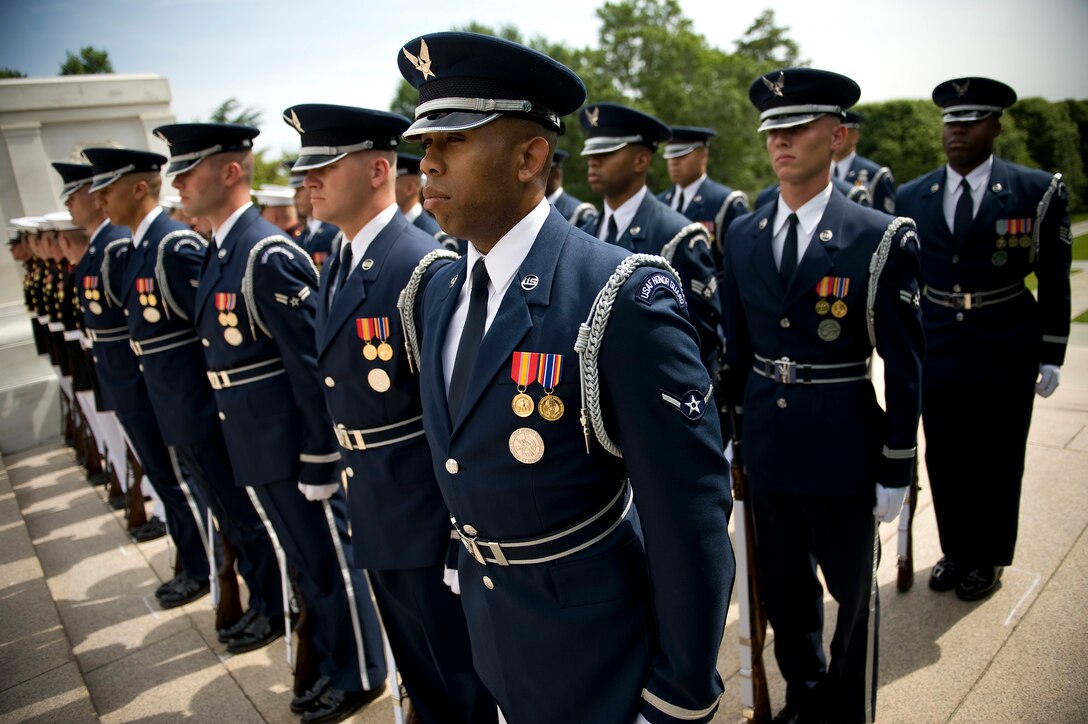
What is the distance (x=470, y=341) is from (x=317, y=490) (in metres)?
1.96

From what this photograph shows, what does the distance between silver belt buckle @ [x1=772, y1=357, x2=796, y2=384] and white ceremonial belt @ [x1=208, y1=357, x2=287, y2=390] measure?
236 cm

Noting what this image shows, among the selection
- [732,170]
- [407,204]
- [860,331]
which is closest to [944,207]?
[860,331]

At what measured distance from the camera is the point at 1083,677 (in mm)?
2996

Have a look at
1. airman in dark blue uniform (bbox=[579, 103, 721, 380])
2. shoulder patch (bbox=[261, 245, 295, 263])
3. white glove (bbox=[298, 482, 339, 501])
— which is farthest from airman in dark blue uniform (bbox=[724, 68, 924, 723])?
shoulder patch (bbox=[261, 245, 295, 263])

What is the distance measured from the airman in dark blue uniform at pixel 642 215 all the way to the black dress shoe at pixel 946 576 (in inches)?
64.0

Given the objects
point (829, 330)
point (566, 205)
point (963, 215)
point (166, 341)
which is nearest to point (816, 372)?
point (829, 330)

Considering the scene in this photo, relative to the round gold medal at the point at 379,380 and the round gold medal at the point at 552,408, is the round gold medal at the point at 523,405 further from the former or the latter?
the round gold medal at the point at 379,380

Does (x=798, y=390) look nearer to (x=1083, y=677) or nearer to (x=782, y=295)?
(x=782, y=295)

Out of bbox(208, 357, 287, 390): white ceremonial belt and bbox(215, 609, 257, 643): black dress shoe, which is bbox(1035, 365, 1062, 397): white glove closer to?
bbox(208, 357, 287, 390): white ceremonial belt

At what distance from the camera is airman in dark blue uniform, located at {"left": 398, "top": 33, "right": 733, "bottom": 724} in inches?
59.4

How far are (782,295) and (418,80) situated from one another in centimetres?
167

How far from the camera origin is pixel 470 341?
173cm

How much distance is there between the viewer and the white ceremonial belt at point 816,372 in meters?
2.72

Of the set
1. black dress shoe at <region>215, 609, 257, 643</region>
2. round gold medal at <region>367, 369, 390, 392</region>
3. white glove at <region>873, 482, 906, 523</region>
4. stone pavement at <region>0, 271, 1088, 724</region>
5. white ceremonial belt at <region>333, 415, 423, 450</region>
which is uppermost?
round gold medal at <region>367, 369, 390, 392</region>
